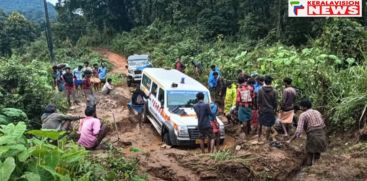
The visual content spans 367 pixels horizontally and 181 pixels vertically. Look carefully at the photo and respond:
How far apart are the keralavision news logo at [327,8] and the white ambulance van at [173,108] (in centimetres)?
605

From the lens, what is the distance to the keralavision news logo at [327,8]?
16.7 meters

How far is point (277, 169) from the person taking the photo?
8688 mm

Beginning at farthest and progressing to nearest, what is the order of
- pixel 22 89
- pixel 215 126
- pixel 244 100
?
pixel 22 89 < pixel 244 100 < pixel 215 126

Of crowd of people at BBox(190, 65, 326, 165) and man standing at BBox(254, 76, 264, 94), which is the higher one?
man standing at BBox(254, 76, 264, 94)

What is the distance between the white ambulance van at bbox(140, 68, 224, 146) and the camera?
449 inches

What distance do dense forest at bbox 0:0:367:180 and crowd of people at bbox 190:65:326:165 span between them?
1.50 m

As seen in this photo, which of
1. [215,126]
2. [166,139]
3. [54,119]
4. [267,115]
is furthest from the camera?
[166,139]

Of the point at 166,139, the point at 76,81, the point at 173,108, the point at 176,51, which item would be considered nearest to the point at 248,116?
the point at 173,108

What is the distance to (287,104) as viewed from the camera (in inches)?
415

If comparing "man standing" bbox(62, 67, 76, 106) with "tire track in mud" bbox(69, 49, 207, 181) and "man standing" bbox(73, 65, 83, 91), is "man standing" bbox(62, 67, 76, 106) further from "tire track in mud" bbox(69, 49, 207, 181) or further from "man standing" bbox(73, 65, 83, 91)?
"man standing" bbox(73, 65, 83, 91)

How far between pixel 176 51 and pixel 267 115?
21803 millimetres

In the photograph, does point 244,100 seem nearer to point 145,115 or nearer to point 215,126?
point 215,126

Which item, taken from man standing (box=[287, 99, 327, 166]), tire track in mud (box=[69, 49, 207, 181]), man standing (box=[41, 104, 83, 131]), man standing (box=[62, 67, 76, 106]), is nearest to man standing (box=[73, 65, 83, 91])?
tire track in mud (box=[69, 49, 207, 181])

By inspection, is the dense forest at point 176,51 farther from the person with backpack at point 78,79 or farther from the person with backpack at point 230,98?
the person with backpack at point 230,98
